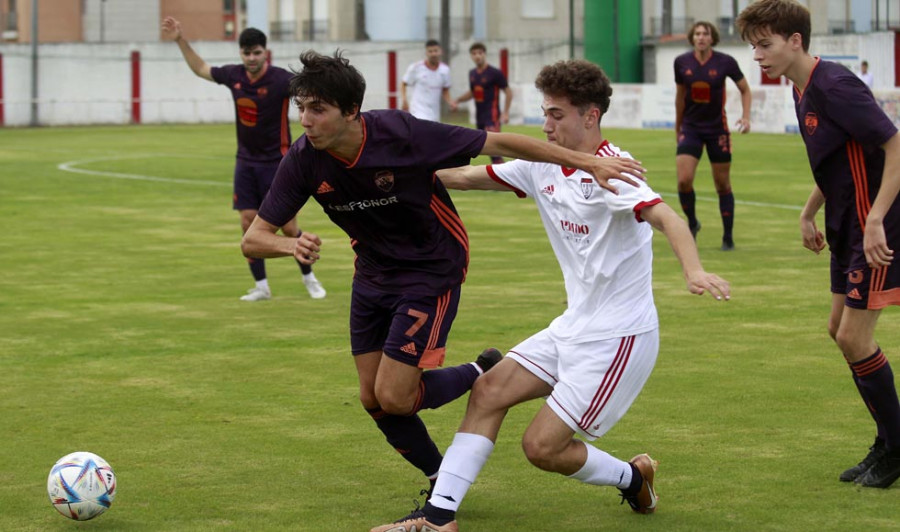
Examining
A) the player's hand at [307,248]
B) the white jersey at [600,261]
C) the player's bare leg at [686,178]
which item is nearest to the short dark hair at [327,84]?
the player's hand at [307,248]

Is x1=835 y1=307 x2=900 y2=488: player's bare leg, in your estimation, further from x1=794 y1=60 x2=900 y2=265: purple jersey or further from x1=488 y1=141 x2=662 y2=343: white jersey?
x1=488 y1=141 x2=662 y2=343: white jersey

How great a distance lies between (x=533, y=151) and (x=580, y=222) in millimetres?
383

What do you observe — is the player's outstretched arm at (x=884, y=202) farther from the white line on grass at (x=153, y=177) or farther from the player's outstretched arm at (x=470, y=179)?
the white line on grass at (x=153, y=177)

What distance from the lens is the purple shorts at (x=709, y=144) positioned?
1505 centimetres

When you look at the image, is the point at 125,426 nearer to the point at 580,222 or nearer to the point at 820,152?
the point at 580,222

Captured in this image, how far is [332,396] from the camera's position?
27.6 feet

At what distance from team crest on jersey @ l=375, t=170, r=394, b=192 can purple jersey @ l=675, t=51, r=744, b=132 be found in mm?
9920

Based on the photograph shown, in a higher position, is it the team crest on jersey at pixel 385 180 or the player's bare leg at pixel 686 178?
the team crest on jersey at pixel 385 180

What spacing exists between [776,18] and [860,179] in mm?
788

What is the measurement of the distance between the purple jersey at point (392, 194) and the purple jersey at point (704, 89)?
962cm

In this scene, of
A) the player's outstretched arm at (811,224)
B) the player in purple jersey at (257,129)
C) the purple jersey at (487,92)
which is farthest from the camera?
the purple jersey at (487,92)

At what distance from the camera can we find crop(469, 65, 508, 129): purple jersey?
1037 inches

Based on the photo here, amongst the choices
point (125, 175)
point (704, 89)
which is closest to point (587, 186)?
point (704, 89)

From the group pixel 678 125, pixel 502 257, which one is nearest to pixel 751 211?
pixel 678 125
